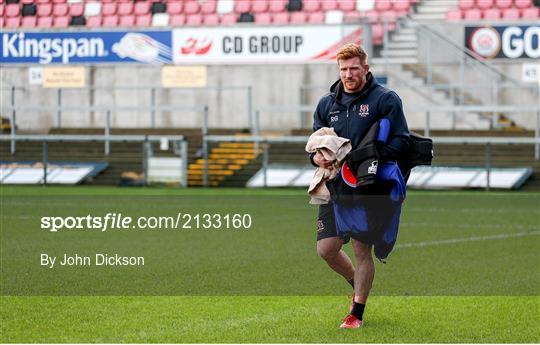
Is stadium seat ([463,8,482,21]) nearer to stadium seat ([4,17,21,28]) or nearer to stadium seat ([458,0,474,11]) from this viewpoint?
stadium seat ([458,0,474,11])

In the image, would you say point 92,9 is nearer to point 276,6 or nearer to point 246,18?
point 246,18

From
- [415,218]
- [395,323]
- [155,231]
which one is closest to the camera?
[395,323]

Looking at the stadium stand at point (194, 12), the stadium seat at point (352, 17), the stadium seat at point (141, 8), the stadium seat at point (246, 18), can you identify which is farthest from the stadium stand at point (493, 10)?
the stadium seat at point (141, 8)

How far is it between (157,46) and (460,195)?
468 inches

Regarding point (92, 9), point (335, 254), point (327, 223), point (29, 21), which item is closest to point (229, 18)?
point (92, 9)

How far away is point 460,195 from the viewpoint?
25250mm

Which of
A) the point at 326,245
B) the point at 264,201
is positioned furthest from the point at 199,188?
the point at 326,245

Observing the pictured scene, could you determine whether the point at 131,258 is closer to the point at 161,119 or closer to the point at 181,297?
the point at 181,297

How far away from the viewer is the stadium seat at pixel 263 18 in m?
35.5

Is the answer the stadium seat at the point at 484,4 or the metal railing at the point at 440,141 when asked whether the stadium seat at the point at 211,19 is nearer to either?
the metal railing at the point at 440,141

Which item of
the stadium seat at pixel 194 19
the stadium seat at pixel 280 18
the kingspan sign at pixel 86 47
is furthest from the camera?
the stadium seat at pixel 194 19

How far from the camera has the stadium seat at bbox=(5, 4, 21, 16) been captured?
38.0 metres

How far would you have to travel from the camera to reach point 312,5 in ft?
118

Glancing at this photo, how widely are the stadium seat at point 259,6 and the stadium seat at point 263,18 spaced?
4.5 inches
